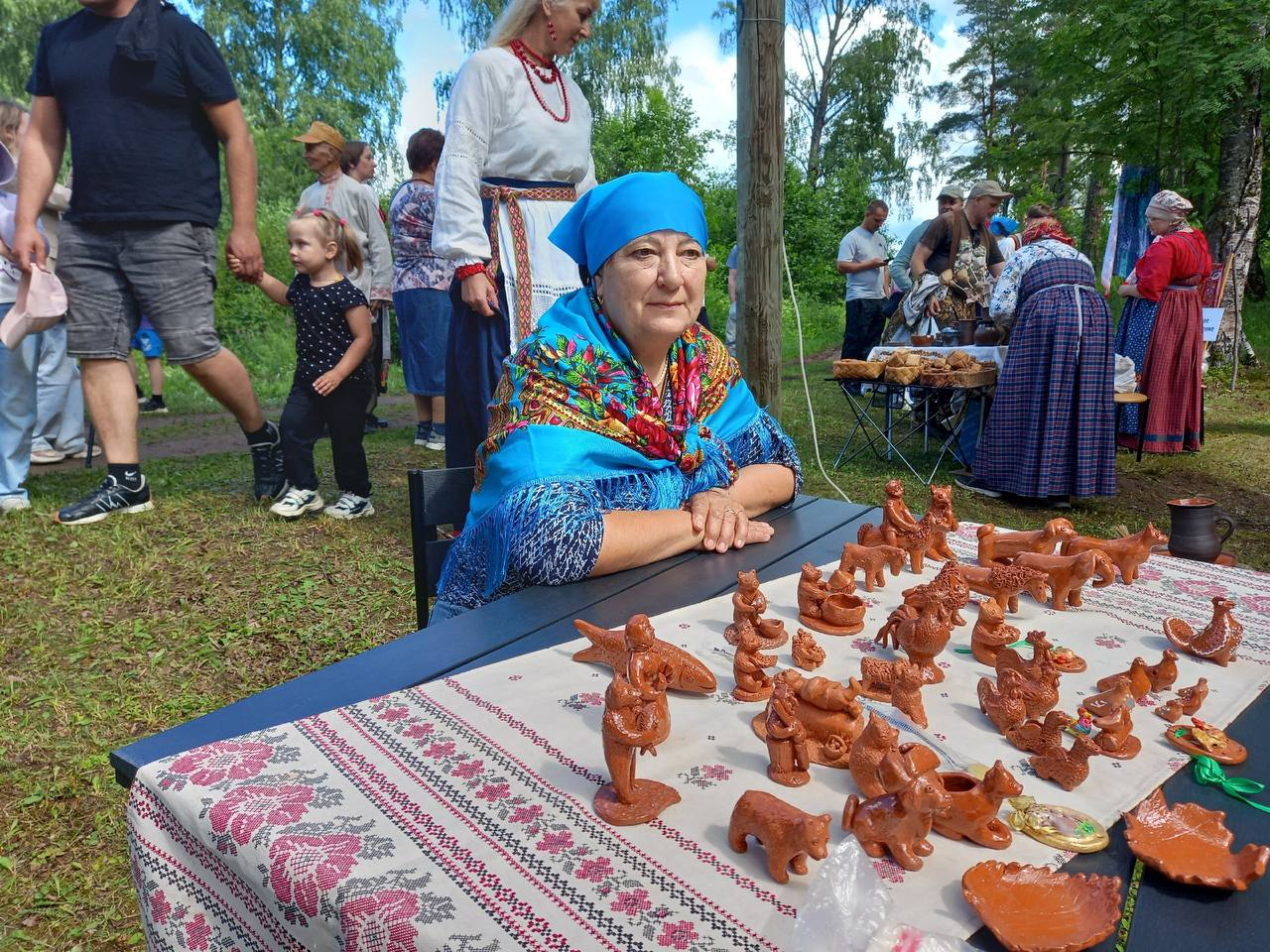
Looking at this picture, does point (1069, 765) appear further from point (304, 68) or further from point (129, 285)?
point (304, 68)

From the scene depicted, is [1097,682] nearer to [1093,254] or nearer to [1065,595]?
[1065,595]

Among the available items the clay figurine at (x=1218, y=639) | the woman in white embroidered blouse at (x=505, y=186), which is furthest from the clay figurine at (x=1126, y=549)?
the woman in white embroidered blouse at (x=505, y=186)

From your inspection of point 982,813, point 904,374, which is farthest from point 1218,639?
point 904,374

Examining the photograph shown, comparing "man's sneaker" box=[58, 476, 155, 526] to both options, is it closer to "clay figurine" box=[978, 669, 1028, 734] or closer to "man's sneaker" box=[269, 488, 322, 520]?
"man's sneaker" box=[269, 488, 322, 520]

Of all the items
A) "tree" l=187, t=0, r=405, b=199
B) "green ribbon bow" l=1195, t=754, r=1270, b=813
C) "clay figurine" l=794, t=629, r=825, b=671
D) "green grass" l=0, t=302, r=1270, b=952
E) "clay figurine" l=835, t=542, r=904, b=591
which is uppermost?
"tree" l=187, t=0, r=405, b=199

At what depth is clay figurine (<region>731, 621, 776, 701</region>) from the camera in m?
1.18

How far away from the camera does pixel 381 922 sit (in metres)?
0.74

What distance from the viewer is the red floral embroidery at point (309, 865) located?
790 mm

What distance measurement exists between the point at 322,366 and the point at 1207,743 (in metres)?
4.38

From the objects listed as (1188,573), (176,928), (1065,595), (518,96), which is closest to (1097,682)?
(1065,595)

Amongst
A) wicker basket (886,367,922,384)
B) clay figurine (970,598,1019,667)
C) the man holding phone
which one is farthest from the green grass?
the man holding phone

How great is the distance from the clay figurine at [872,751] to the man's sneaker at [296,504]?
4282mm

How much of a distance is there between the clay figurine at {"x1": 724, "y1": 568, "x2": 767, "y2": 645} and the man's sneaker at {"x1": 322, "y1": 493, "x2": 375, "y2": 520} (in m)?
3.78

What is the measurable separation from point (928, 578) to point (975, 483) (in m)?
4.72
